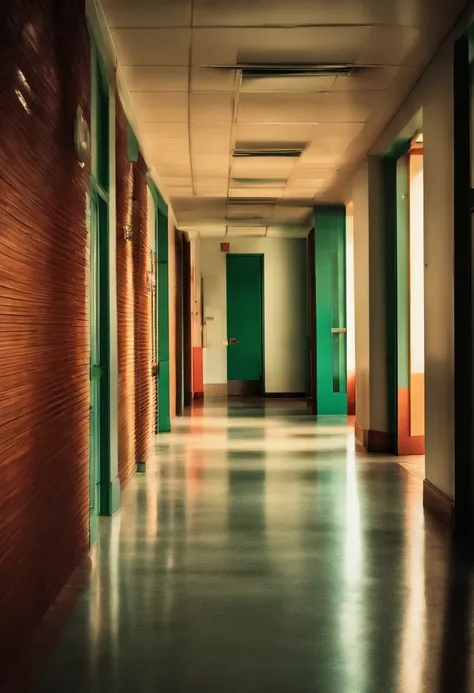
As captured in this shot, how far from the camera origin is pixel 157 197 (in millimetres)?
9094

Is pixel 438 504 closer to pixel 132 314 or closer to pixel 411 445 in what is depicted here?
pixel 411 445

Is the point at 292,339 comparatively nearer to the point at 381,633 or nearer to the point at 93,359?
the point at 93,359

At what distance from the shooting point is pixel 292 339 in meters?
14.8

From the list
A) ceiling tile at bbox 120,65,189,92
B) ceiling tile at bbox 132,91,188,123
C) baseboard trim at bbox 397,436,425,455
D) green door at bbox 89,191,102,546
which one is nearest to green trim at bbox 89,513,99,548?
green door at bbox 89,191,102,546

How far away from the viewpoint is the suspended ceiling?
14.9 feet

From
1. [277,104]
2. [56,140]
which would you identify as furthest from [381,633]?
[277,104]

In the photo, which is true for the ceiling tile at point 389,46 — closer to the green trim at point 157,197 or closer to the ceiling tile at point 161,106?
the ceiling tile at point 161,106

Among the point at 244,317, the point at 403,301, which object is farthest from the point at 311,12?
the point at 244,317

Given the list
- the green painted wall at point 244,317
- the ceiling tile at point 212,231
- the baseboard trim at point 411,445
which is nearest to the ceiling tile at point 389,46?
the baseboard trim at point 411,445

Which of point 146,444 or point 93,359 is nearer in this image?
point 93,359

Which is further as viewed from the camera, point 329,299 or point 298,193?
point 329,299

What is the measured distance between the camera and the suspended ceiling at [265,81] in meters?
4.54

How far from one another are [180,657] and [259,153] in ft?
19.7

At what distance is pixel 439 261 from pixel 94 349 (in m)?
2.24
